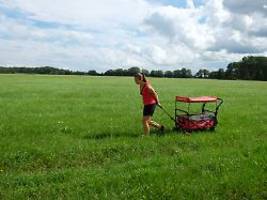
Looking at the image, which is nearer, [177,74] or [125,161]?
[125,161]

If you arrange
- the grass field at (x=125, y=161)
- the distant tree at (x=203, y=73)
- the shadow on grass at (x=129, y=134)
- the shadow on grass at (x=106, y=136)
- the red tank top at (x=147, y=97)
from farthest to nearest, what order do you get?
the distant tree at (x=203, y=73)
the red tank top at (x=147, y=97)
the shadow on grass at (x=129, y=134)
the shadow on grass at (x=106, y=136)
the grass field at (x=125, y=161)

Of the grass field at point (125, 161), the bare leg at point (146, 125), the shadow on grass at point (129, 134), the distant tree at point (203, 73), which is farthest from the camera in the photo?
the distant tree at point (203, 73)

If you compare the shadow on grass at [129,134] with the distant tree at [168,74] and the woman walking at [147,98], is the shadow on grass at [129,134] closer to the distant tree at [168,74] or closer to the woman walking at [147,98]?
the woman walking at [147,98]

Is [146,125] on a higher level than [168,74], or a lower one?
higher

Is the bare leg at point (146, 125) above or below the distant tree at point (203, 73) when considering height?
above

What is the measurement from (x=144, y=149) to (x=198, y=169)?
261 cm

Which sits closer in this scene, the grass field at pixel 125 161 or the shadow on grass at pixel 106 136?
the grass field at pixel 125 161

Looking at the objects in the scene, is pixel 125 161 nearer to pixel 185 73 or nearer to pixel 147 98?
pixel 147 98

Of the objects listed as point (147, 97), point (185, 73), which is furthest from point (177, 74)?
point (147, 97)

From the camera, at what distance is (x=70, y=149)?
12484 millimetres

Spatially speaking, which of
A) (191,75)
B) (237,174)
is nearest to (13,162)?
(237,174)

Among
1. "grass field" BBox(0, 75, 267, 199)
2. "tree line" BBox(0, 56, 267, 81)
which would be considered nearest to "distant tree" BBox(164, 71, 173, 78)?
"tree line" BBox(0, 56, 267, 81)

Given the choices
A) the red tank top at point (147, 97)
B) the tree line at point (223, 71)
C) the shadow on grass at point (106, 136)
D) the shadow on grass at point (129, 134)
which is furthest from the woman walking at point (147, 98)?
the tree line at point (223, 71)

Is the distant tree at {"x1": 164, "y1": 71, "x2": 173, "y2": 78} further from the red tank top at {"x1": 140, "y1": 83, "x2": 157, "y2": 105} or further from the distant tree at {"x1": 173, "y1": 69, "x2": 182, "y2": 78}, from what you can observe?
the red tank top at {"x1": 140, "y1": 83, "x2": 157, "y2": 105}
